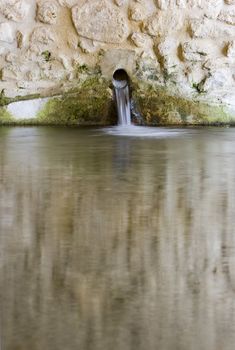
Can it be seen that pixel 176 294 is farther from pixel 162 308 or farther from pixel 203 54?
pixel 203 54

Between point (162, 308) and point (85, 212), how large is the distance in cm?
88

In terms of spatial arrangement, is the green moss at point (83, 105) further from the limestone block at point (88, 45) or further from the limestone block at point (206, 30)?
the limestone block at point (206, 30)

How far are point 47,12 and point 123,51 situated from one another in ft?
2.68

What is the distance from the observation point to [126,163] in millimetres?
3328

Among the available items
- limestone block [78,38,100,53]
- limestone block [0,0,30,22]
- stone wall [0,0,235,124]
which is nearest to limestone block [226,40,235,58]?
stone wall [0,0,235,124]

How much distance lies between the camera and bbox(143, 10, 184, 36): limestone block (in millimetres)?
6316

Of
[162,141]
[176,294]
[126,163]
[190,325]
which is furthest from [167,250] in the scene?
[162,141]

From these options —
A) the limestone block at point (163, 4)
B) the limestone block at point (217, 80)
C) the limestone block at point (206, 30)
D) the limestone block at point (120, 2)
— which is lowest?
the limestone block at point (217, 80)

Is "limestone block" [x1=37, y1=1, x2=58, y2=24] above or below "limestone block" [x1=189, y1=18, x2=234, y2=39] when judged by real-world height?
above

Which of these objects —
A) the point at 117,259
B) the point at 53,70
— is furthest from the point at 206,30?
the point at 117,259

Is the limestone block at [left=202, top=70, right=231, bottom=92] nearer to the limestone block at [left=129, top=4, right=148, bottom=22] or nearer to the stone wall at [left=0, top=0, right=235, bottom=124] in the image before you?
the stone wall at [left=0, top=0, right=235, bottom=124]

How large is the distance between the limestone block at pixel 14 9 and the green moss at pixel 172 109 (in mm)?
1277

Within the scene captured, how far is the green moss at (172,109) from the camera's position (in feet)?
Result: 20.5

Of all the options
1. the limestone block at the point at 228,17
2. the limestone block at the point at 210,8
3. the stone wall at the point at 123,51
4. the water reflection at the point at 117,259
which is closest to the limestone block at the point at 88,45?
the stone wall at the point at 123,51
